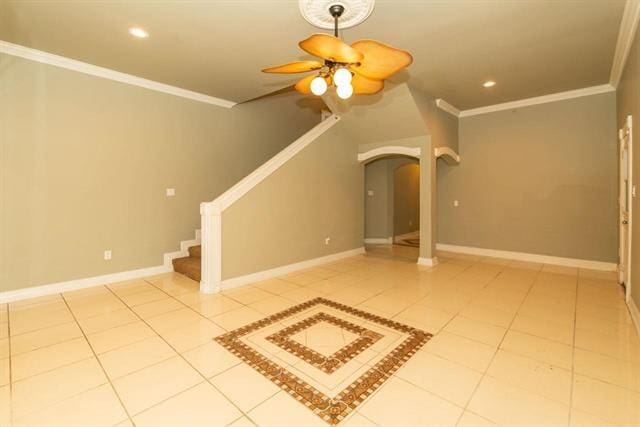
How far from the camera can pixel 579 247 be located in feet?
18.0

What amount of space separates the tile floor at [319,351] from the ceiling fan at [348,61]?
2.36 meters

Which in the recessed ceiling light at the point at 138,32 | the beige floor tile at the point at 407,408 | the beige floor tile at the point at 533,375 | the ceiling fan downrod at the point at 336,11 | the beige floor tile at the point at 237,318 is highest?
the recessed ceiling light at the point at 138,32

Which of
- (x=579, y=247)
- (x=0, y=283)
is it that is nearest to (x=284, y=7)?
(x=0, y=283)

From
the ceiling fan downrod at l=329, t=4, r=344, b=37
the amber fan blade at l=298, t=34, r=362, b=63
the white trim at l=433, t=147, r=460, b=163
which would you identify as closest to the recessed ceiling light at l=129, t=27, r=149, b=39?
the ceiling fan downrod at l=329, t=4, r=344, b=37

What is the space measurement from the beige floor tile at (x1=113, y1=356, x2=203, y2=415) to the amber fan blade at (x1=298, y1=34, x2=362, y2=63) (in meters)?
2.60

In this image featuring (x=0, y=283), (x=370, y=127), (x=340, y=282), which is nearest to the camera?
(x=0, y=283)

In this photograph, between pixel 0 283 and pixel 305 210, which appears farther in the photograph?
pixel 305 210

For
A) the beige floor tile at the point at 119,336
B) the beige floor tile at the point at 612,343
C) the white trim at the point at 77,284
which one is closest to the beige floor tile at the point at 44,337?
the beige floor tile at the point at 119,336

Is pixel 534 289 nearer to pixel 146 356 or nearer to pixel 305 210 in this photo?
pixel 305 210

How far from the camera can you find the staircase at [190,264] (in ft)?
14.9

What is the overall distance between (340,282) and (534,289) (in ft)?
9.35

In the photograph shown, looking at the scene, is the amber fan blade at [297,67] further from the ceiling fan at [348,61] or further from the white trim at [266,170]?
the white trim at [266,170]

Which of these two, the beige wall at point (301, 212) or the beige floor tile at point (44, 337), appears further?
the beige wall at point (301, 212)

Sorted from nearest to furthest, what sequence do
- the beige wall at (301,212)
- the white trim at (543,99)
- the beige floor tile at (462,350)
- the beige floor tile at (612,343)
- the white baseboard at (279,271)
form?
the beige floor tile at (462,350) < the beige floor tile at (612,343) < the white baseboard at (279,271) < the beige wall at (301,212) < the white trim at (543,99)
